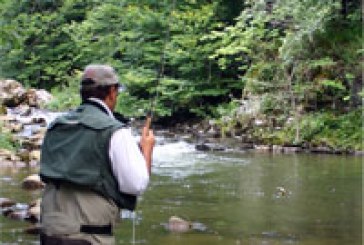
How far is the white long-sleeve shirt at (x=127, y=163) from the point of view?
8.36ft

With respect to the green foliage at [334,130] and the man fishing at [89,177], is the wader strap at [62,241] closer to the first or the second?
the man fishing at [89,177]

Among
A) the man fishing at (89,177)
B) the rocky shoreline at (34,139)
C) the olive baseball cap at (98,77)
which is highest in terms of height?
the olive baseball cap at (98,77)

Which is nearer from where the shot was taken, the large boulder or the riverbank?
the riverbank

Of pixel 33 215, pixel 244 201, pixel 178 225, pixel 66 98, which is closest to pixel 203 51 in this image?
Answer: pixel 66 98

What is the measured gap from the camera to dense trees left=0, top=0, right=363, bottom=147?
15.2 metres

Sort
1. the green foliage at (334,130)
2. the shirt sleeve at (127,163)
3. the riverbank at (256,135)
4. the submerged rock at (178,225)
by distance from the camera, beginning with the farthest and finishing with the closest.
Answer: the green foliage at (334,130), the riverbank at (256,135), the submerged rock at (178,225), the shirt sleeve at (127,163)

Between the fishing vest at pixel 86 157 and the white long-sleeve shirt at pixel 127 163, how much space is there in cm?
2

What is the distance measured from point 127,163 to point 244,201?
5.43 m

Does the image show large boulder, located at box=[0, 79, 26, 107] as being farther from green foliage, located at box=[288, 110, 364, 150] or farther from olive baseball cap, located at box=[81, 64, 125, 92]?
olive baseball cap, located at box=[81, 64, 125, 92]

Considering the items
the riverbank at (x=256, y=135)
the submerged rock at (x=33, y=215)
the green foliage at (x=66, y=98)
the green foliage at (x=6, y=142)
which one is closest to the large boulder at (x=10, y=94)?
the green foliage at (x=66, y=98)

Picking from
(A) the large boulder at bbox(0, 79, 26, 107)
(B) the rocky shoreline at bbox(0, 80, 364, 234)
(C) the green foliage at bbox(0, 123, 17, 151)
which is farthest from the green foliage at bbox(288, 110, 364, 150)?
(A) the large boulder at bbox(0, 79, 26, 107)

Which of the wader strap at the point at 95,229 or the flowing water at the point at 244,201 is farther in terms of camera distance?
the flowing water at the point at 244,201

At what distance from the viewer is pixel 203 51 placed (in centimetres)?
2023

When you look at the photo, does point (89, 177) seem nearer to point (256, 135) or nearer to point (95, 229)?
point (95, 229)
